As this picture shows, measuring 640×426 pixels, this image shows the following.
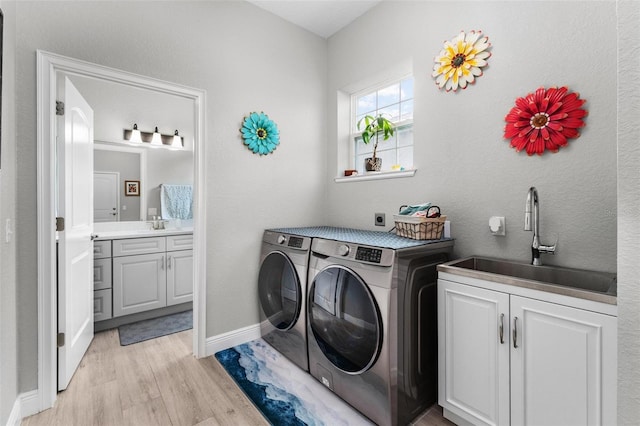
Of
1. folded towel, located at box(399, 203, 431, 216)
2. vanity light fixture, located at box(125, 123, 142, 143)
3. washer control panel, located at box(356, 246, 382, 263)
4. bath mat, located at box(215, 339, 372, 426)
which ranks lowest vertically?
bath mat, located at box(215, 339, 372, 426)

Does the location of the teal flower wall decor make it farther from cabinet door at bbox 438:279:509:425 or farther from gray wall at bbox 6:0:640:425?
cabinet door at bbox 438:279:509:425

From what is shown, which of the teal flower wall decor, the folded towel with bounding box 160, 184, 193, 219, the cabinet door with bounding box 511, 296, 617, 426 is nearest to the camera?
the cabinet door with bounding box 511, 296, 617, 426

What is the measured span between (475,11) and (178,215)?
3.59 metres

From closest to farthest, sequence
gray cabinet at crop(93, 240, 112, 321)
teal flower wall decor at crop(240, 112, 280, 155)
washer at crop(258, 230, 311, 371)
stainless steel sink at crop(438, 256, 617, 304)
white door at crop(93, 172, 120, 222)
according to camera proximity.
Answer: stainless steel sink at crop(438, 256, 617, 304) → washer at crop(258, 230, 311, 371) → teal flower wall decor at crop(240, 112, 280, 155) → gray cabinet at crop(93, 240, 112, 321) → white door at crop(93, 172, 120, 222)

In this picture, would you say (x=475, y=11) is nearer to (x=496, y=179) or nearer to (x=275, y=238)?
(x=496, y=179)

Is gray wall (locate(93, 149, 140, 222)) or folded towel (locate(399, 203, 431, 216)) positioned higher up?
gray wall (locate(93, 149, 140, 222))

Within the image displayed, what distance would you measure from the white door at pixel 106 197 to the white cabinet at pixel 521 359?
11.3ft

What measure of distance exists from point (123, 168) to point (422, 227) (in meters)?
3.35

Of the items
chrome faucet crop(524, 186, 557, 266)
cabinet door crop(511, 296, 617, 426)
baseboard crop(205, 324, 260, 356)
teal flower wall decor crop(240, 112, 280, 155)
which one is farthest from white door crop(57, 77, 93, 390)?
chrome faucet crop(524, 186, 557, 266)

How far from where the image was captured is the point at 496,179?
177cm

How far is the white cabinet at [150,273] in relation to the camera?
2.76m

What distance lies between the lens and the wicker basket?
1.77 metres

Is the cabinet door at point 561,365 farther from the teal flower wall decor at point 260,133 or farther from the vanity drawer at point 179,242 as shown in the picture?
the vanity drawer at point 179,242

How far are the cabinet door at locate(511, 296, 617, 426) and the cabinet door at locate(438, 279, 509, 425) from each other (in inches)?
2.0
